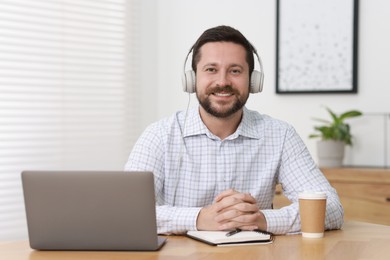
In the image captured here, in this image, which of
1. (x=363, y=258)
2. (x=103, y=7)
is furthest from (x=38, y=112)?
(x=363, y=258)

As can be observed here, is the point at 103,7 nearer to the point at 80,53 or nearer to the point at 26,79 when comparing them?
the point at 80,53

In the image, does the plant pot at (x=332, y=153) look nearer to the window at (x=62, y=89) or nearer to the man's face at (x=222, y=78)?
the window at (x=62, y=89)

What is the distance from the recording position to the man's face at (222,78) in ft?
8.08

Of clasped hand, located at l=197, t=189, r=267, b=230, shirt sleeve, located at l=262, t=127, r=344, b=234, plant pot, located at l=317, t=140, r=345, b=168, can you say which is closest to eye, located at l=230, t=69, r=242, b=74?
shirt sleeve, located at l=262, t=127, r=344, b=234

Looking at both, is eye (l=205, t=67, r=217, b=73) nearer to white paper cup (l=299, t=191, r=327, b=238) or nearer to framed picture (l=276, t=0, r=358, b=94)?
white paper cup (l=299, t=191, r=327, b=238)

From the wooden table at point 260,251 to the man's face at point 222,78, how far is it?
594 millimetres

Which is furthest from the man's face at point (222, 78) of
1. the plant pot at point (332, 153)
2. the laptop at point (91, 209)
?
the plant pot at point (332, 153)

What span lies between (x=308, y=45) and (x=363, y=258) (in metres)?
2.71

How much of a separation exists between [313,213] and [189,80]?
725mm

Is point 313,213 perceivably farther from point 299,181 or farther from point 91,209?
point 91,209

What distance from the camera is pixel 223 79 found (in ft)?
8.07

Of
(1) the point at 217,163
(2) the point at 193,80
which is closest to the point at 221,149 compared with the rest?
(1) the point at 217,163

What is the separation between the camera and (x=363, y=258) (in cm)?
172

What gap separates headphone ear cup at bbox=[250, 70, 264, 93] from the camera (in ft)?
8.25
